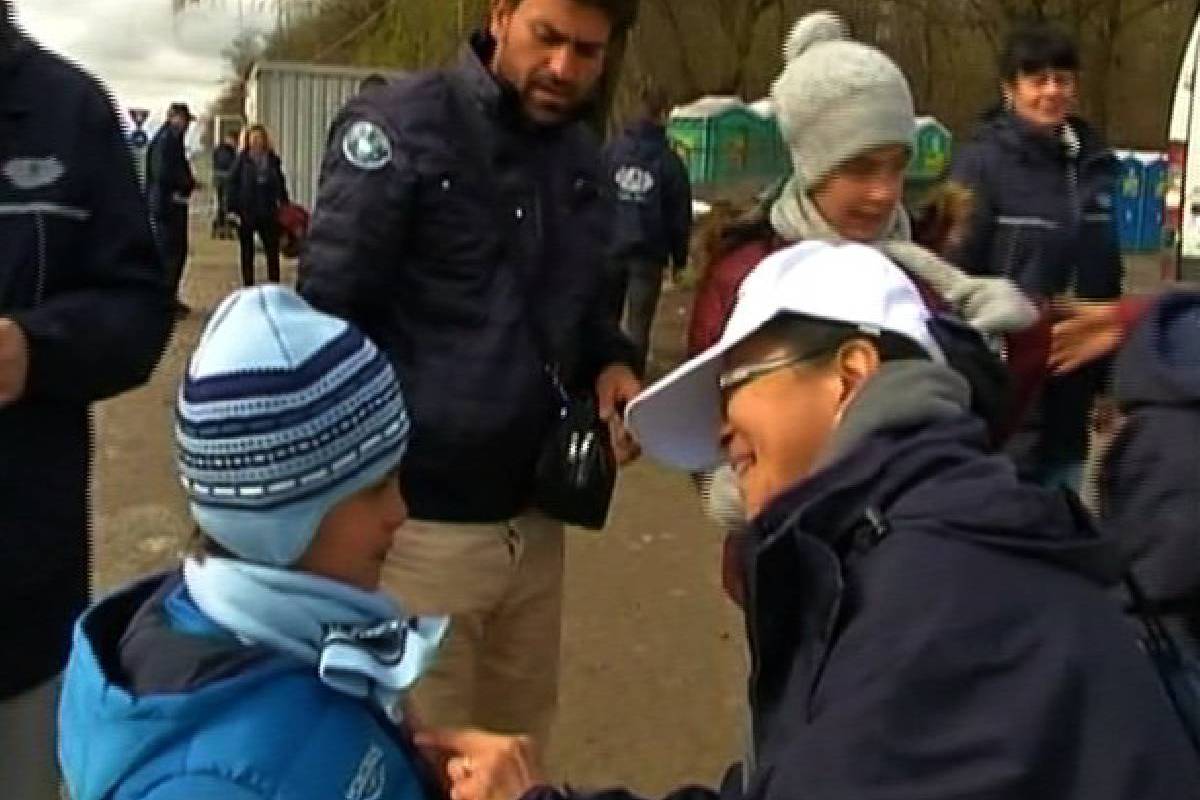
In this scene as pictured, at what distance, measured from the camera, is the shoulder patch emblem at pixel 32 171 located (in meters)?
2.81

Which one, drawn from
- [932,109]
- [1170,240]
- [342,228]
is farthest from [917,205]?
[932,109]

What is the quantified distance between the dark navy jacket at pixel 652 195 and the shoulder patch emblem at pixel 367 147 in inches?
321

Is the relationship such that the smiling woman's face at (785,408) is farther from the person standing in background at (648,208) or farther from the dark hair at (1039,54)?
the person standing in background at (648,208)

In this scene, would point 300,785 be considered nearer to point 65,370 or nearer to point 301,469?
point 301,469

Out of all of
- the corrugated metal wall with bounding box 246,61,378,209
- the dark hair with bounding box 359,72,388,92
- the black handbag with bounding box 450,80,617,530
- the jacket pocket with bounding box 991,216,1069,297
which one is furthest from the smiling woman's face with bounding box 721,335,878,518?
the corrugated metal wall with bounding box 246,61,378,209

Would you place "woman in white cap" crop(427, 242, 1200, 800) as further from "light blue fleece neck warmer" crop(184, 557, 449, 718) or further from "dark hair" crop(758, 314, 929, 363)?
"light blue fleece neck warmer" crop(184, 557, 449, 718)

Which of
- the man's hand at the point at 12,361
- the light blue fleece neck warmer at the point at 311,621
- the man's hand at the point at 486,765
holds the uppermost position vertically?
the man's hand at the point at 12,361

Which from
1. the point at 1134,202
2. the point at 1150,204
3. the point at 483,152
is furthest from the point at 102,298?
the point at 1150,204

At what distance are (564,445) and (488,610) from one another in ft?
1.11

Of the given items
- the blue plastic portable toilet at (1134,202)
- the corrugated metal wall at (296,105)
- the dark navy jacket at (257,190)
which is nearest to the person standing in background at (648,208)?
the dark navy jacket at (257,190)

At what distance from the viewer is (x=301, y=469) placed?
2.16 meters

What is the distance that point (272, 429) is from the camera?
2.14m

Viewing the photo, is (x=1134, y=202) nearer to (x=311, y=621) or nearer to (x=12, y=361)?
(x=12, y=361)

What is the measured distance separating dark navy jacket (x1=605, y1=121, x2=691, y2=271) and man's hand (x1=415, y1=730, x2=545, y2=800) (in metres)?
9.32
